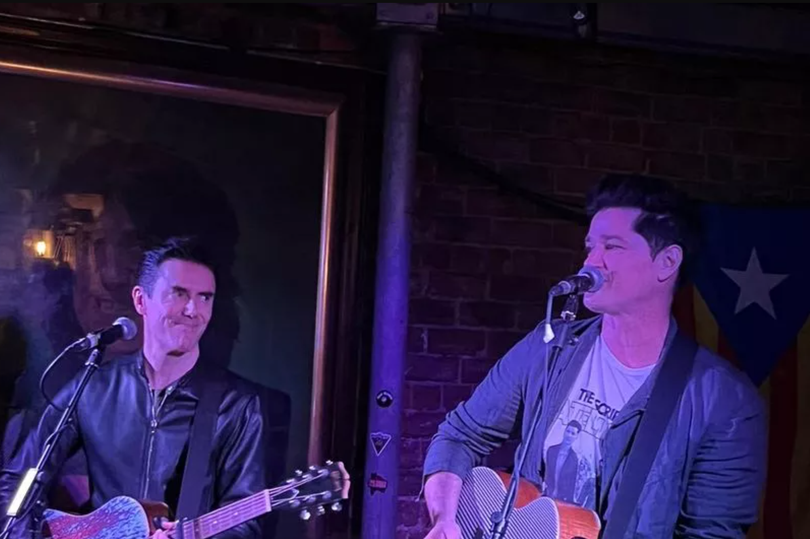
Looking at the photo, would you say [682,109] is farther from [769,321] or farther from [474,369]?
[474,369]


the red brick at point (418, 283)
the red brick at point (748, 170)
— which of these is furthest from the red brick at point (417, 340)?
the red brick at point (748, 170)

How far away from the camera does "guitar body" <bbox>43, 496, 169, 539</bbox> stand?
2.75 metres

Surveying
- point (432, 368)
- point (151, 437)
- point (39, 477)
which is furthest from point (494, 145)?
point (39, 477)

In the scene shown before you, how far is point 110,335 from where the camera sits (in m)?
2.87

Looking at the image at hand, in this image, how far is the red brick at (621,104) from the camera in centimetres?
355

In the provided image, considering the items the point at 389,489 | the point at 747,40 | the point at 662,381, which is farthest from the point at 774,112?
the point at 389,489

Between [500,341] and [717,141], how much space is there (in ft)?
3.63

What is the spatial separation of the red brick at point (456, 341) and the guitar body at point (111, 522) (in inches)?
40.5

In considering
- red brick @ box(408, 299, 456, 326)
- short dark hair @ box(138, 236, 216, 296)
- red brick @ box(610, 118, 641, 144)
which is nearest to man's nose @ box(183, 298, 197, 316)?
short dark hair @ box(138, 236, 216, 296)

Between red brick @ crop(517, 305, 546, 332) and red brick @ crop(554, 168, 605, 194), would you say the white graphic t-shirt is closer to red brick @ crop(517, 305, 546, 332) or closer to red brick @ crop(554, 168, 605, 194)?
red brick @ crop(517, 305, 546, 332)

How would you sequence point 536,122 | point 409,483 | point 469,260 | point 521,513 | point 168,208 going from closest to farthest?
point 521,513 → point 168,208 → point 409,483 → point 469,260 → point 536,122

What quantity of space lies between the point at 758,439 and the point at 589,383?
0.48 metres

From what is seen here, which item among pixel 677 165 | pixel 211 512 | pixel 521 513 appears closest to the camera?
pixel 521 513

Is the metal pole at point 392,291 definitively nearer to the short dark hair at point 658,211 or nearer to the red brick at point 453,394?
the red brick at point 453,394
